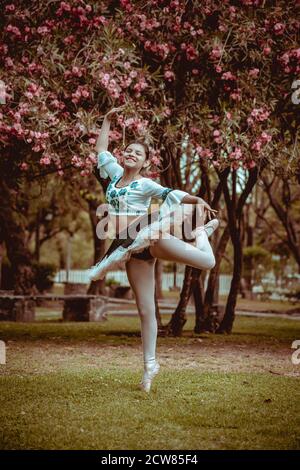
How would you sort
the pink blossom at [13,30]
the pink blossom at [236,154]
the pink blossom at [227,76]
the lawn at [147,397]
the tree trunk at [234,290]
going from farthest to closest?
the tree trunk at [234,290], the pink blossom at [227,76], the pink blossom at [236,154], the pink blossom at [13,30], the lawn at [147,397]

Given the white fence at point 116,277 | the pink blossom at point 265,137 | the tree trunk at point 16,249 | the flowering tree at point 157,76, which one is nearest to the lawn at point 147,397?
the flowering tree at point 157,76

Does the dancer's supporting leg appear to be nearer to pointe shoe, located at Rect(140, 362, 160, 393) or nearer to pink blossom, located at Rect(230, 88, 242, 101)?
pointe shoe, located at Rect(140, 362, 160, 393)

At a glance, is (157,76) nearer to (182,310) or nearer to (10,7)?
(10,7)

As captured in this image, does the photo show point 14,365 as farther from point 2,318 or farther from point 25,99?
point 2,318

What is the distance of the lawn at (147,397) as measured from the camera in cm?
546

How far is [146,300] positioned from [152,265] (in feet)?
1.13

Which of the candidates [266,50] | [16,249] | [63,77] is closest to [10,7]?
[63,77]

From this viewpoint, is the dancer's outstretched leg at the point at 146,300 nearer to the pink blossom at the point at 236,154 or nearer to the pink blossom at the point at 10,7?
the pink blossom at the point at 236,154

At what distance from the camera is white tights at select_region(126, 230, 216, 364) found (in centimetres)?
675

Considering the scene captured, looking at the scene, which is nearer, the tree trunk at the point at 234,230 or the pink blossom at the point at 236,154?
the pink blossom at the point at 236,154

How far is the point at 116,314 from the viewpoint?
2256 centimetres

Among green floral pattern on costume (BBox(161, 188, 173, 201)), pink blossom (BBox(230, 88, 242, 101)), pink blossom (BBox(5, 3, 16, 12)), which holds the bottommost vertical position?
green floral pattern on costume (BBox(161, 188, 173, 201))

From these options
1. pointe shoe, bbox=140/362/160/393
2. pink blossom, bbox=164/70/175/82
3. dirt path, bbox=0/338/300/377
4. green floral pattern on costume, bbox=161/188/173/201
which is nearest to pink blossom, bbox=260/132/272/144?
pink blossom, bbox=164/70/175/82

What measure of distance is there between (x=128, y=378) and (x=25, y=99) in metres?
4.64
